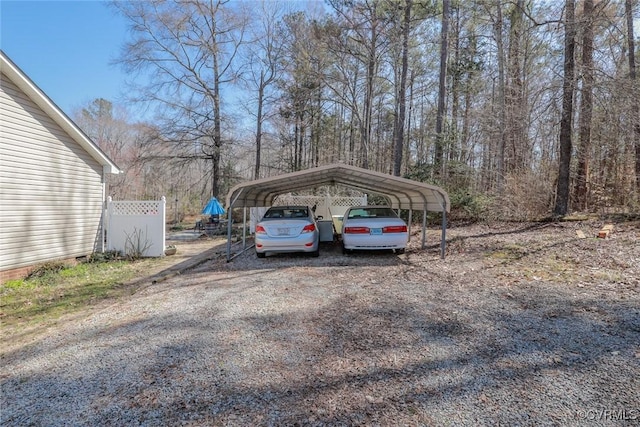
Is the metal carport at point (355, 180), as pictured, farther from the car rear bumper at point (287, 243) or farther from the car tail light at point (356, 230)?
the car tail light at point (356, 230)

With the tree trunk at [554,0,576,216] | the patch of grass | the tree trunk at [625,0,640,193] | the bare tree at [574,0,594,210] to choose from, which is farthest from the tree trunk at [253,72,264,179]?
the tree trunk at [625,0,640,193]

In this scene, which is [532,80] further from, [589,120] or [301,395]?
[301,395]

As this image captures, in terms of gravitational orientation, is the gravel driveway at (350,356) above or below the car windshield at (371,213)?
below

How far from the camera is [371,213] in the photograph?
9141mm

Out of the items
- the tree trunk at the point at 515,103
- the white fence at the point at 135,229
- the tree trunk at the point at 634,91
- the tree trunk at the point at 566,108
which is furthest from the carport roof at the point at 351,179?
the tree trunk at the point at 634,91

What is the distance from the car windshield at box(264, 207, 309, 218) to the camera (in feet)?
29.5

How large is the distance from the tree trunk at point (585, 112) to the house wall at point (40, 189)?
48.9 feet

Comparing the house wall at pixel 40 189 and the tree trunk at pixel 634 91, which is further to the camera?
the tree trunk at pixel 634 91

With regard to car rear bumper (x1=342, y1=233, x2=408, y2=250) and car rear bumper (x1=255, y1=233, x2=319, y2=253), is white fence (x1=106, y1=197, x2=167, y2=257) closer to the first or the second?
Answer: car rear bumper (x1=255, y1=233, x2=319, y2=253)

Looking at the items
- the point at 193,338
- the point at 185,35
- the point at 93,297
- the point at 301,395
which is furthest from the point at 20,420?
the point at 185,35

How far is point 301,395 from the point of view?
2.68 m

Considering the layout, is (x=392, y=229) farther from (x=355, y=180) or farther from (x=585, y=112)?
(x=585, y=112)

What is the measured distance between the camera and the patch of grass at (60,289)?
5352mm

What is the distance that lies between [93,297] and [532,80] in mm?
16874
